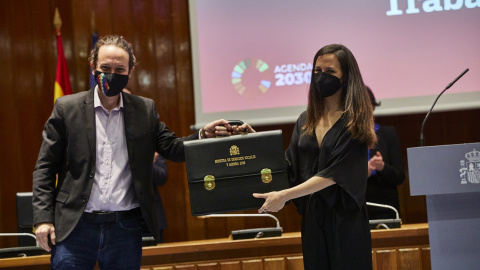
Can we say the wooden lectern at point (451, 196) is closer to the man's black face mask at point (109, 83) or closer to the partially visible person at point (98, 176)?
the partially visible person at point (98, 176)

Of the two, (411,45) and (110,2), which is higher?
(110,2)

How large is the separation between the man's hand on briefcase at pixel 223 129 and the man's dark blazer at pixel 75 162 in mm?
264

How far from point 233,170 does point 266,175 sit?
0.48 ft

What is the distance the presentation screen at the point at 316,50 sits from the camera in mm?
4828

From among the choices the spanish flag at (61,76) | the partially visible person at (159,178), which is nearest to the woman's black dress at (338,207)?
the partially visible person at (159,178)

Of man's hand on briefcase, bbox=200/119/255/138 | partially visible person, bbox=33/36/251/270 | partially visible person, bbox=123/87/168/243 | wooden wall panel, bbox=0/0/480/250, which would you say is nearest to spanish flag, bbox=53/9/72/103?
wooden wall panel, bbox=0/0/480/250

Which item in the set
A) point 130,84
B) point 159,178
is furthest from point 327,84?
point 130,84

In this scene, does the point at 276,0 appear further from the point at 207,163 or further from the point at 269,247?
the point at 207,163

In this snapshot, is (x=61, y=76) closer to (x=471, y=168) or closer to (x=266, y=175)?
(x=266, y=175)

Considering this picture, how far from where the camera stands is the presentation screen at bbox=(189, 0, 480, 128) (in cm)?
483

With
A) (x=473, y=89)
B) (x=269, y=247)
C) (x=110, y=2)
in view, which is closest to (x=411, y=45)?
(x=473, y=89)

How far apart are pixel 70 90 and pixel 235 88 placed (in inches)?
53.8

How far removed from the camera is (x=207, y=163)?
269cm

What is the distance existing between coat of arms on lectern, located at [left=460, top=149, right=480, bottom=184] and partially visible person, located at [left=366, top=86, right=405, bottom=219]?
1127 millimetres
